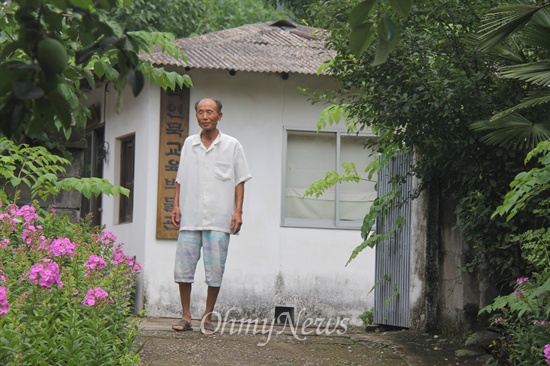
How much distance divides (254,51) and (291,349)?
27.3ft

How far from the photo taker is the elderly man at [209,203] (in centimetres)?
962

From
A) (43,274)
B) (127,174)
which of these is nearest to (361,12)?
(43,274)

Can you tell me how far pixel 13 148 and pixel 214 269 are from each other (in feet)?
6.72

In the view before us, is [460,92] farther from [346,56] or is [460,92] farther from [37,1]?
[37,1]

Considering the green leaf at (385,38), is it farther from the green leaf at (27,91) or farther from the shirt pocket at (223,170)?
the shirt pocket at (223,170)

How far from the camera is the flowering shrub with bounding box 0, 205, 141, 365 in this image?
18.1 ft

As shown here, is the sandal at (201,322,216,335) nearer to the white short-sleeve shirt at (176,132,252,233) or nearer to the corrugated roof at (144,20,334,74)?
the white short-sleeve shirt at (176,132,252,233)

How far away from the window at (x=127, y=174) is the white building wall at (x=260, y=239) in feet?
2.31

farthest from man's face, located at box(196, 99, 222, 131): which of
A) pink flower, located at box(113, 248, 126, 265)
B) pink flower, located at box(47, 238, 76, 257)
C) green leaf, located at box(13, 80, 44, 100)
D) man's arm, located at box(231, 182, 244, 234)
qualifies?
green leaf, located at box(13, 80, 44, 100)

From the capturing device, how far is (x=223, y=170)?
31.9 feet

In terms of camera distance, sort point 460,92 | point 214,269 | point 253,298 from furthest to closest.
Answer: point 253,298
point 214,269
point 460,92

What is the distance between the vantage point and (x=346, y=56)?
902 centimetres

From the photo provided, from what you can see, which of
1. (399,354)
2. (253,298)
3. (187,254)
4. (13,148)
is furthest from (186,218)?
(253,298)

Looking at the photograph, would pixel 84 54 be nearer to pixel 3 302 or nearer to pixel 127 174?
pixel 3 302
